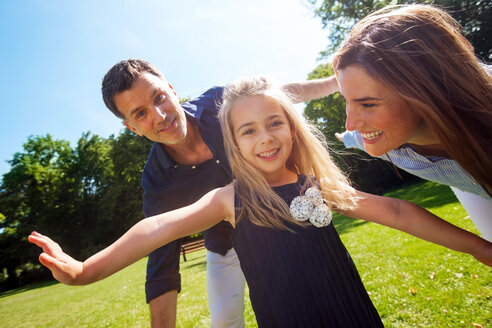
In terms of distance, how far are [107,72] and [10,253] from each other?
123 feet

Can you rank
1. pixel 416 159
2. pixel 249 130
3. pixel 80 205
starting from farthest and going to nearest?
pixel 80 205 → pixel 416 159 → pixel 249 130

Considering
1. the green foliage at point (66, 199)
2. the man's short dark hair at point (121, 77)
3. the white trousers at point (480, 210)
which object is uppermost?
the green foliage at point (66, 199)

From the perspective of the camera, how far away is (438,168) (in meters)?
2.38

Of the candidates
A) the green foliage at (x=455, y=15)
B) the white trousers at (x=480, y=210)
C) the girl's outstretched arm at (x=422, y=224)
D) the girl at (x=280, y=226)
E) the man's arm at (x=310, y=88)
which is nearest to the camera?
the girl at (x=280, y=226)

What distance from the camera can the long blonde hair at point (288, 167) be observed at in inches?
77.5

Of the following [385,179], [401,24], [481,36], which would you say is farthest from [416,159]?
[385,179]

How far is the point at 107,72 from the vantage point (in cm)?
312

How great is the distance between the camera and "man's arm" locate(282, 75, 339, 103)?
10.4 ft

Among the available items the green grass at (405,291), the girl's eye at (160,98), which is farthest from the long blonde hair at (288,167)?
the green grass at (405,291)

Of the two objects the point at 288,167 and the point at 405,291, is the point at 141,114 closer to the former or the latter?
the point at 288,167

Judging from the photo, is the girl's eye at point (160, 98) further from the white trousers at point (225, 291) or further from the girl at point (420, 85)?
the girl at point (420, 85)

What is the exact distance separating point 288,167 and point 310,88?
145 cm

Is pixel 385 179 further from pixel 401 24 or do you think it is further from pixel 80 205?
pixel 80 205

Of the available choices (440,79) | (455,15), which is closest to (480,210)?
(440,79)
